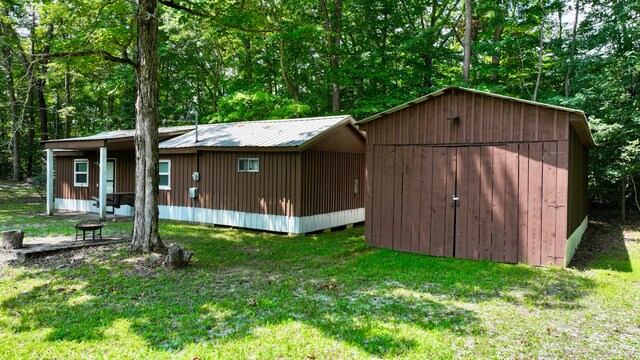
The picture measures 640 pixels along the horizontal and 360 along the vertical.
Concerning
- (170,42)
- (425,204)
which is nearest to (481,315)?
(425,204)

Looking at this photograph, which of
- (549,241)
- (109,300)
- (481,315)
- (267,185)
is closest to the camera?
(481,315)

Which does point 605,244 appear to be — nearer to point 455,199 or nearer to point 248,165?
point 455,199

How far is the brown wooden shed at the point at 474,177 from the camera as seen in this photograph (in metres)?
7.26

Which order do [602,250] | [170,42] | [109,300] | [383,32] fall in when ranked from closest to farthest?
[109,300] < [602,250] < [383,32] < [170,42]

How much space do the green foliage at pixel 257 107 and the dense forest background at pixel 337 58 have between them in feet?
0.24

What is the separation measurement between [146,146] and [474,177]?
6.71m

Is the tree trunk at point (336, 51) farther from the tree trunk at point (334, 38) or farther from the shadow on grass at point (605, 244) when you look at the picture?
the shadow on grass at point (605, 244)

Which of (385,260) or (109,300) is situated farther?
(385,260)

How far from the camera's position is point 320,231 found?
11828 mm

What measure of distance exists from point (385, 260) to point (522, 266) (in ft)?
8.39

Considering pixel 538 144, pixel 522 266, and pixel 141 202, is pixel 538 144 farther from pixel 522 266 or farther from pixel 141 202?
pixel 141 202

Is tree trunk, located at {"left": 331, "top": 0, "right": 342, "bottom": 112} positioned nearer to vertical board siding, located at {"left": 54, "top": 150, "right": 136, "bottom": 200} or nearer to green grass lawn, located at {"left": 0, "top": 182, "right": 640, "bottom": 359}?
vertical board siding, located at {"left": 54, "top": 150, "right": 136, "bottom": 200}

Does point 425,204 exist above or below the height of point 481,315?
above

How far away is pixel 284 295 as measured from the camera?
554 cm
